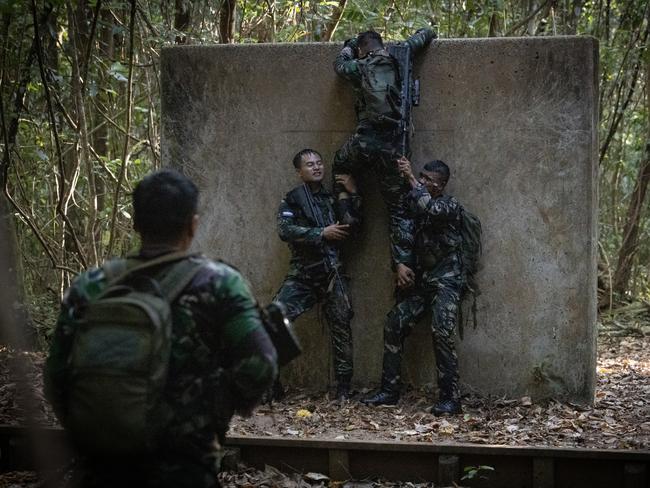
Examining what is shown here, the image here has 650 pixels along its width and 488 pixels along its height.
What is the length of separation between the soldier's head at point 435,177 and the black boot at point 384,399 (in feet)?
5.58

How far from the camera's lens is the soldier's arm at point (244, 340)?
323 centimetres

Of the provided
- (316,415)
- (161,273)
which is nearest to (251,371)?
(161,273)

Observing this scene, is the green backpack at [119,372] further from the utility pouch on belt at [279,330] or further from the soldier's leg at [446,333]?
the soldier's leg at [446,333]

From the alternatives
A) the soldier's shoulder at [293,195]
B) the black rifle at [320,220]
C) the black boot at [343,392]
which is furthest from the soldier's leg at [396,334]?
the soldier's shoulder at [293,195]

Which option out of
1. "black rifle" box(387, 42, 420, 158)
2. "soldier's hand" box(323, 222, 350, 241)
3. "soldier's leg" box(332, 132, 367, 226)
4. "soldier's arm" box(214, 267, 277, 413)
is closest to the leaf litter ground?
"soldier's hand" box(323, 222, 350, 241)

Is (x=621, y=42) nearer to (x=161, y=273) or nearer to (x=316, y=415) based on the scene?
(x=316, y=415)

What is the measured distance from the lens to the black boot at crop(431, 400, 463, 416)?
752 centimetres

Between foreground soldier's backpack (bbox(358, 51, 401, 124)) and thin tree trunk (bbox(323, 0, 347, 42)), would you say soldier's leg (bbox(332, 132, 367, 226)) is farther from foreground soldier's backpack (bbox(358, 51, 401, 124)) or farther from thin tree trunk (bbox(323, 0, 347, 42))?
thin tree trunk (bbox(323, 0, 347, 42))

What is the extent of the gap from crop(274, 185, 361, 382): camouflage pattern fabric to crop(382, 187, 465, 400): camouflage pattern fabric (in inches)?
16.3

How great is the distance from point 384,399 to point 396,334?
1.81 ft

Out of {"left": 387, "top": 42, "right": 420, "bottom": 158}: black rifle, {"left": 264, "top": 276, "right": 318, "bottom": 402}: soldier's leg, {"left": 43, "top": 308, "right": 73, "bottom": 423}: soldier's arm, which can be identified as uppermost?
{"left": 387, "top": 42, "right": 420, "bottom": 158}: black rifle

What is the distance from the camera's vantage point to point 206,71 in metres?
8.35

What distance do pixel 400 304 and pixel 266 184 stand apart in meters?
1.61

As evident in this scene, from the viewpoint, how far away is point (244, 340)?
3.24 metres
